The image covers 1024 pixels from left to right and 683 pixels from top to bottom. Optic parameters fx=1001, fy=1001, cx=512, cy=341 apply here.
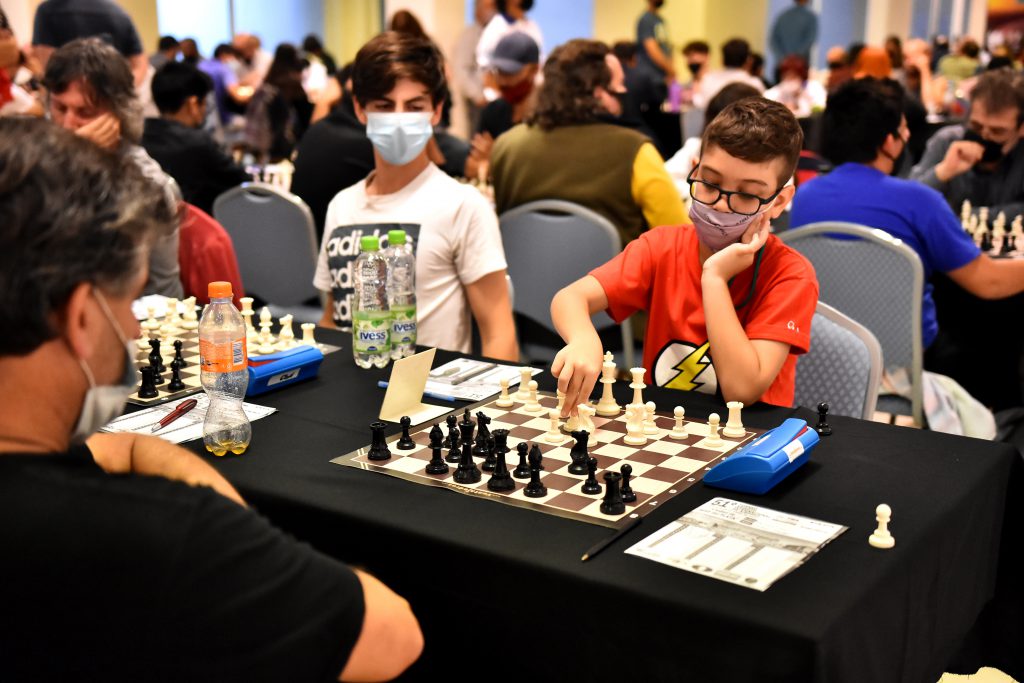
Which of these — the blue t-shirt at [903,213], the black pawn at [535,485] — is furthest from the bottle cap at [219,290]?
the blue t-shirt at [903,213]

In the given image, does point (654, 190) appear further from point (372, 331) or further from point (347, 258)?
point (372, 331)

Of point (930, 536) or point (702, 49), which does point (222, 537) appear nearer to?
point (930, 536)

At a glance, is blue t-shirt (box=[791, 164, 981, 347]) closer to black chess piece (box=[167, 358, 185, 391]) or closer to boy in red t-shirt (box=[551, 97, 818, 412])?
boy in red t-shirt (box=[551, 97, 818, 412])

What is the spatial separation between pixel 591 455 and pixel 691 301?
69 cm

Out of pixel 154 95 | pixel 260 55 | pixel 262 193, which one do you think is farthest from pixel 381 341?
pixel 260 55

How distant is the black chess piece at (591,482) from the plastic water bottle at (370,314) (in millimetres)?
829

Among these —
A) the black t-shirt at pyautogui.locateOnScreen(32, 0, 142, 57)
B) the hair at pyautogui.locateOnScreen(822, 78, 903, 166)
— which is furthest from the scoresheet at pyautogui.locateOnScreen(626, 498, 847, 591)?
the black t-shirt at pyautogui.locateOnScreen(32, 0, 142, 57)

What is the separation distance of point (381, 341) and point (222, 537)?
4.33 ft

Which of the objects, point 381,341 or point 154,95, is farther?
point 154,95

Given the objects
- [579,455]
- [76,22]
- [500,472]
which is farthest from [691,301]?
[76,22]

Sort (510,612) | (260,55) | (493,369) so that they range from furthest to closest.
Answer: (260,55) → (493,369) → (510,612)

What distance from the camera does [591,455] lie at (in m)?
1.68

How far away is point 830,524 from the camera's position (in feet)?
4.63

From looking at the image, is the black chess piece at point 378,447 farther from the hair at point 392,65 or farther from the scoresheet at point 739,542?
the hair at point 392,65
